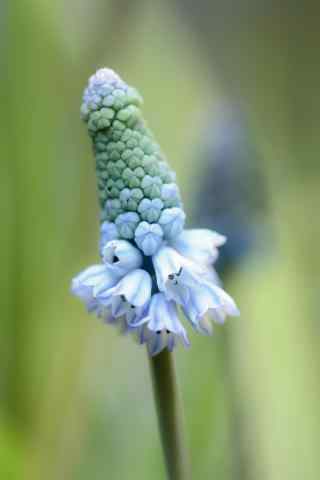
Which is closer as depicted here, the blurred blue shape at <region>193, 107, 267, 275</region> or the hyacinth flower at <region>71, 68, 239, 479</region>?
the hyacinth flower at <region>71, 68, 239, 479</region>

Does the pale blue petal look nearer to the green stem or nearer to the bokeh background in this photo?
the green stem

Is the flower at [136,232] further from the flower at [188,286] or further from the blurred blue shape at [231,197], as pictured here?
the blurred blue shape at [231,197]

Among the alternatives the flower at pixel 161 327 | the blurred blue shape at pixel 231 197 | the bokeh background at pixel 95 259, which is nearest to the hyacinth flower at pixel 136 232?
the flower at pixel 161 327

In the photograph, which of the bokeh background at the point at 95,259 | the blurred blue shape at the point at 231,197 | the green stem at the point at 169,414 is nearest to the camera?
the green stem at the point at 169,414

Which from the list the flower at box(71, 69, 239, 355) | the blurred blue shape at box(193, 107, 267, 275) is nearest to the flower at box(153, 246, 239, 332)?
the flower at box(71, 69, 239, 355)

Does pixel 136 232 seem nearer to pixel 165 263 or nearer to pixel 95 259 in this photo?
pixel 165 263

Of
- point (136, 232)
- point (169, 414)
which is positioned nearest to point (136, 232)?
point (136, 232)
